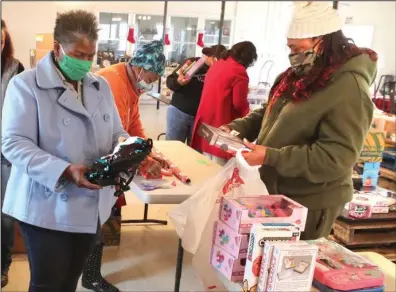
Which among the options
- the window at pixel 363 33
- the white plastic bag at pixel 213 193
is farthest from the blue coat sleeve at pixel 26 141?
the window at pixel 363 33

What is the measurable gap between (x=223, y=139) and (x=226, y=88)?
1.73 m

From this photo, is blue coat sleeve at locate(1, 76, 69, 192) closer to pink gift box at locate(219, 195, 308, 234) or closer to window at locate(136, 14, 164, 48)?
pink gift box at locate(219, 195, 308, 234)

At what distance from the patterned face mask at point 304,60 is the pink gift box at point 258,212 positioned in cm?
50

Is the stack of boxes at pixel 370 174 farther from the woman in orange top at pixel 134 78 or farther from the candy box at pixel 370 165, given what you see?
the woman in orange top at pixel 134 78

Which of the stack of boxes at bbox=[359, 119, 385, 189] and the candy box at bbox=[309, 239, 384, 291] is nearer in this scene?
the candy box at bbox=[309, 239, 384, 291]

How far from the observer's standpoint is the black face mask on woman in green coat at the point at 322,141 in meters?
1.55

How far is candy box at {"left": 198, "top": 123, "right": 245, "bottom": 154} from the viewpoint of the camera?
1.64m

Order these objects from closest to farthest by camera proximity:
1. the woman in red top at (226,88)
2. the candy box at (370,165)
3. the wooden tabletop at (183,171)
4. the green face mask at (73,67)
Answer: the green face mask at (73,67), the wooden tabletop at (183,171), the candy box at (370,165), the woman in red top at (226,88)

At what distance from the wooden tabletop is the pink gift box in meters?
0.59

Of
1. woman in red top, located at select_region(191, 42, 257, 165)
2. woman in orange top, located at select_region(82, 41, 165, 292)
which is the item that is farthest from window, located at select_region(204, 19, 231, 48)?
woman in orange top, located at select_region(82, 41, 165, 292)

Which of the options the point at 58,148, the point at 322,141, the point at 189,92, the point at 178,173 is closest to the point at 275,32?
the point at 189,92

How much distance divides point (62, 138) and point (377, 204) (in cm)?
235

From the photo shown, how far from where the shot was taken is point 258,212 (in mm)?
1340

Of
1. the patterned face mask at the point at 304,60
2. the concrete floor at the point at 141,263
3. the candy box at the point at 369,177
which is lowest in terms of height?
the concrete floor at the point at 141,263
